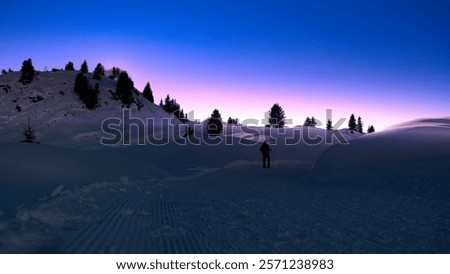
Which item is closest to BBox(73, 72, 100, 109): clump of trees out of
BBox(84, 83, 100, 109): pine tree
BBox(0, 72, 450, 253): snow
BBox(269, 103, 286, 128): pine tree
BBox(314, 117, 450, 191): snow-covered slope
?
BBox(84, 83, 100, 109): pine tree

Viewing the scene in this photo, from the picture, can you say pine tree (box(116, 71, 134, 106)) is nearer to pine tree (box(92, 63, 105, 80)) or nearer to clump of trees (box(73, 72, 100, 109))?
clump of trees (box(73, 72, 100, 109))

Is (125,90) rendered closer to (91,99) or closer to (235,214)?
(91,99)

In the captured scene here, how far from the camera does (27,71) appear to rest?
88812 millimetres

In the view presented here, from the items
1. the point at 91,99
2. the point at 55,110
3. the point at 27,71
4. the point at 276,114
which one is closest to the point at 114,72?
the point at 27,71

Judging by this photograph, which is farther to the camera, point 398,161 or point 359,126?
point 359,126

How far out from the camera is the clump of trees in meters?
79.1

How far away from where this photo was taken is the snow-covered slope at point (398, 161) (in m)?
11.4

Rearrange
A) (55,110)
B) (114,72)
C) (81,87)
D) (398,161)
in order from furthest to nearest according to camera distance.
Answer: (114,72) → (81,87) → (55,110) → (398,161)

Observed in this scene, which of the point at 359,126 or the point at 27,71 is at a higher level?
the point at 27,71

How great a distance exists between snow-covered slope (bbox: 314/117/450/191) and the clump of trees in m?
73.2

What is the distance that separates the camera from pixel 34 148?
16766 millimetres

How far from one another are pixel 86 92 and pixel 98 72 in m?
22.0

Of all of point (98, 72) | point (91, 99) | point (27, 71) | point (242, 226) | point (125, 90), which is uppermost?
point (98, 72)
